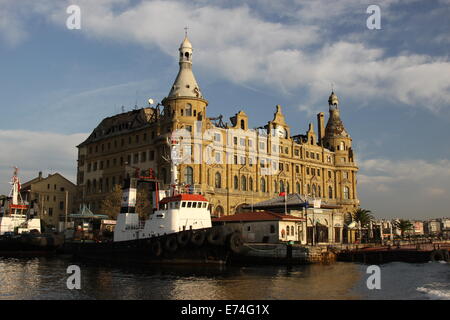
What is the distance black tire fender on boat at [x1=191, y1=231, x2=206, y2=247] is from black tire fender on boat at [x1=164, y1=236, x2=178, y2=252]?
197 cm

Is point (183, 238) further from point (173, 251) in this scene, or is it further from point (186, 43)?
point (186, 43)

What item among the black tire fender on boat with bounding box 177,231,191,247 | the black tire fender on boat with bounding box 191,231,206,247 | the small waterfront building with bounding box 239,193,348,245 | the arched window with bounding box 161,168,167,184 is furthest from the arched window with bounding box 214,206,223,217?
the black tire fender on boat with bounding box 191,231,206,247

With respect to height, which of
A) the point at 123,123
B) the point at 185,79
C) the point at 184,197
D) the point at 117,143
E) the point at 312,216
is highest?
the point at 185,79

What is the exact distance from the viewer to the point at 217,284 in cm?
3547

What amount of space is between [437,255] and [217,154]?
1690 inches

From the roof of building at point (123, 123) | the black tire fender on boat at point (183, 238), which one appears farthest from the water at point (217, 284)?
the roof of building at point (123, 123)

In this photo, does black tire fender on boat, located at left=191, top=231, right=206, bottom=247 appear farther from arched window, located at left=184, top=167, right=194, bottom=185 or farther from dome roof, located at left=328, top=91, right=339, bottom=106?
dome roof, located at left=328, top=91, right=339, bottom=106

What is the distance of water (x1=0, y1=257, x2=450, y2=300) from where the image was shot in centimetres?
3103

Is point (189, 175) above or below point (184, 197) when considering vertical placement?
above

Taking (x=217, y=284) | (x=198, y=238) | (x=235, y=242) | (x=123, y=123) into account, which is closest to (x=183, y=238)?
(x=198, y=238)
